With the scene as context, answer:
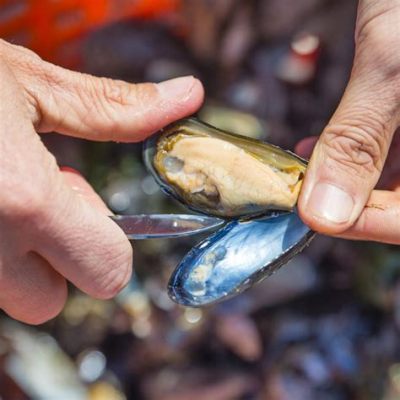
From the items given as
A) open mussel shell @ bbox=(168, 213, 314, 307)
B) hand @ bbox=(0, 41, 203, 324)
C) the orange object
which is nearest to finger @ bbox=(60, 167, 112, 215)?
hand @ bbox=(0, 41, 203, 324)

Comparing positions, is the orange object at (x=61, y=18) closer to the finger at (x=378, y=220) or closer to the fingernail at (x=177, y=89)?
the fingernail at (x=177, y=89)

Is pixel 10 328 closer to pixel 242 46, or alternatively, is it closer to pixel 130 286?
pixel 130 286

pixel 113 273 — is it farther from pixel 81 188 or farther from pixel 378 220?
pixel 378 220

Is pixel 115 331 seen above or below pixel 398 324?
below

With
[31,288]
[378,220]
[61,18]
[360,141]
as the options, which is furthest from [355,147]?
[61,18]

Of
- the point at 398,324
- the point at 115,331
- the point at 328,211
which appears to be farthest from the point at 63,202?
the point at 398,324

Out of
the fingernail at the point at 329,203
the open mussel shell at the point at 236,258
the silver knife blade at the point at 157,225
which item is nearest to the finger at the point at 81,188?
the silver knife blade at the point at 157,225

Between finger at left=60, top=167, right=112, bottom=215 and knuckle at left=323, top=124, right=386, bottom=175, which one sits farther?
finger at left=60, top=167, right=112, bottom=215

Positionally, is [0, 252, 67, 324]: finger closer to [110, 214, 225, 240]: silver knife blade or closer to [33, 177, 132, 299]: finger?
[33, 177, 132, 299]: finger
